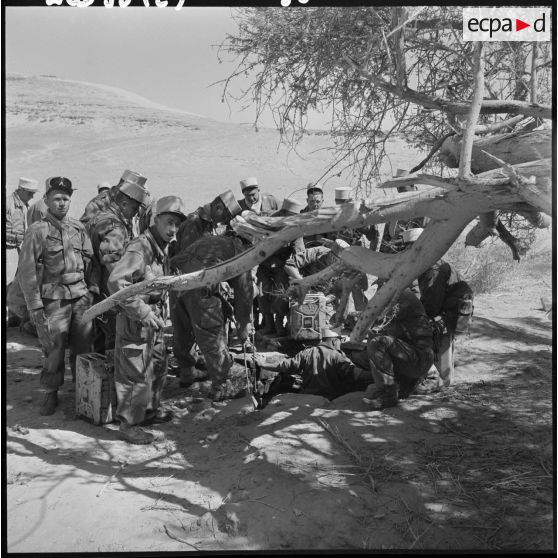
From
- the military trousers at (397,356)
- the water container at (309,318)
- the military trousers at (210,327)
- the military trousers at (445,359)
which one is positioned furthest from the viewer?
the water container at (309,318)

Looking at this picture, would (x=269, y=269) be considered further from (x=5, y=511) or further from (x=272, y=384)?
(x=5, y=511)

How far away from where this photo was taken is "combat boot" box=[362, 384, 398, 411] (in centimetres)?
574

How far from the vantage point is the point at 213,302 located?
6.08m

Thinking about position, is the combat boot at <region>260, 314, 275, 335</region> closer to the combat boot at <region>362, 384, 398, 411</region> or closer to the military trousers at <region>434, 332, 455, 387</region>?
the military trousers at <region>434, 332, 455, 387</region>

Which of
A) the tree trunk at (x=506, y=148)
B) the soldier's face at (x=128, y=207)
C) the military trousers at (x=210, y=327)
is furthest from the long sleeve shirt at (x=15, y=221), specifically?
the tree trunk at (x=506, y=148)

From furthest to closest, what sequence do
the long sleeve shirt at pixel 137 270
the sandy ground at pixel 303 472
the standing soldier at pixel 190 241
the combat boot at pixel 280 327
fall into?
the combat boot at pixel 280 327, the standing soldier at pixel 190 241, the long sleeve shirt at pixel 137 270, the sandy ground at pixel 303 472

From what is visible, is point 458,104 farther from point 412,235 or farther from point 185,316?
point 185,316

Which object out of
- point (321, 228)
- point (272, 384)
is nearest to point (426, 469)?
point (321, 228)

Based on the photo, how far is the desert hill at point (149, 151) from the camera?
86.4 feet

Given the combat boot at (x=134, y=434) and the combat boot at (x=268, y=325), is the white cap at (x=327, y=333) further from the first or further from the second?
the combat boot at (x=134, y=434)

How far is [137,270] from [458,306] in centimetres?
301

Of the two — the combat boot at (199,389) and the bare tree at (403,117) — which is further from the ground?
the bare tree at (403,117)

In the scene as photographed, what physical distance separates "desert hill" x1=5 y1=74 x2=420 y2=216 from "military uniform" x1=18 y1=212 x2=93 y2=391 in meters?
12.9

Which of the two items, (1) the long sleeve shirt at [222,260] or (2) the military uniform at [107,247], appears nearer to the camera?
(2) the military uniform at [107,247]
